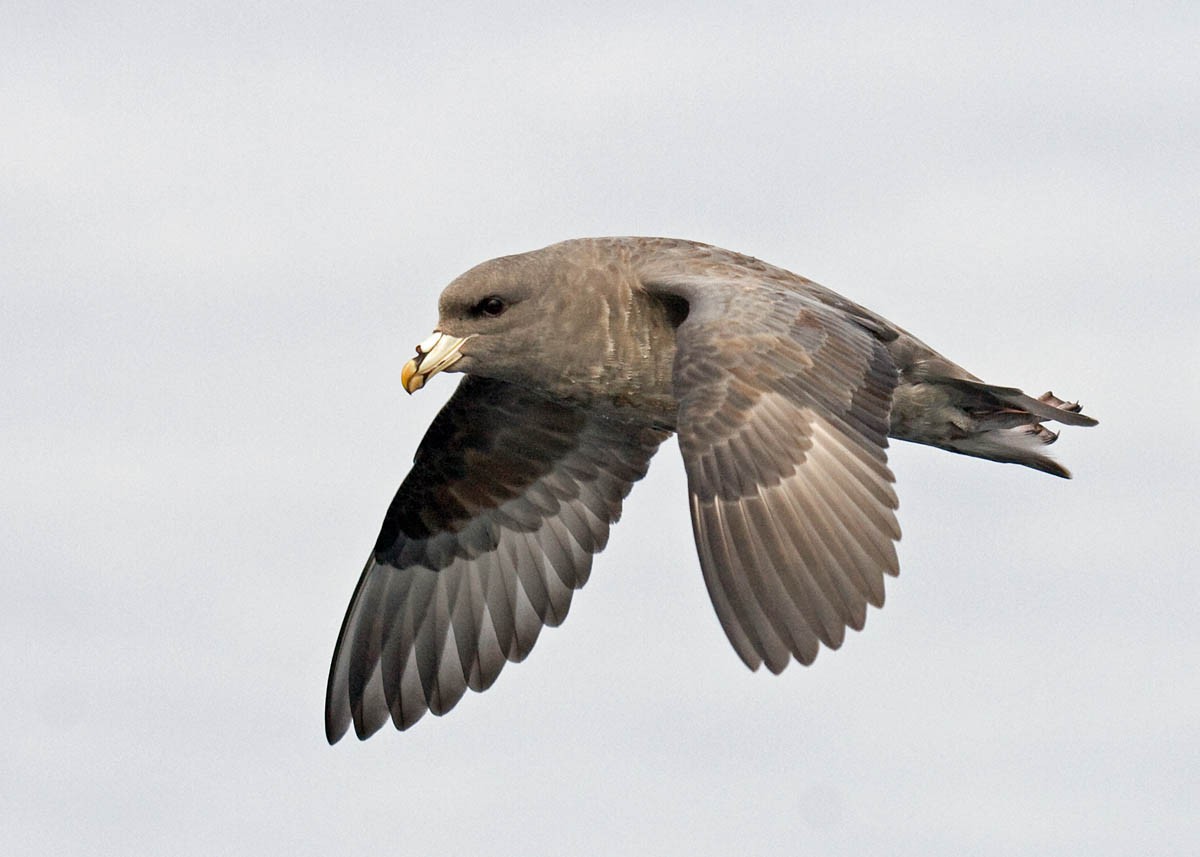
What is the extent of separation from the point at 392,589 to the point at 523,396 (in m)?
1.62

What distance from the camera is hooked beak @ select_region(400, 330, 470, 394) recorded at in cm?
1120

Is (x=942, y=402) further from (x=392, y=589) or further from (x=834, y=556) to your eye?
(x=392, y=589)

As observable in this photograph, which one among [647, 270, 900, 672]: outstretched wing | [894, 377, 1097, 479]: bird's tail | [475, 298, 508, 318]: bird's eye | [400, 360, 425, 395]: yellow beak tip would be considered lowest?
[647, 270, 900, 672]: outstretched wing

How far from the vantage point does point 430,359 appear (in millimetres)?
11367

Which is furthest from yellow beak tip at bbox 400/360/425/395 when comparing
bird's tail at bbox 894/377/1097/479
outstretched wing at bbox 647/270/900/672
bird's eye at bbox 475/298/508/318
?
bird's tail at bbox 894/377/1097/479

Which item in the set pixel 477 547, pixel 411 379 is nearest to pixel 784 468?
pixel 411 379

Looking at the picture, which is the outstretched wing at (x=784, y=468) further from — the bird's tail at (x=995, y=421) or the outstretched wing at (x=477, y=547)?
the outstretched wing at (x=477, y=547)

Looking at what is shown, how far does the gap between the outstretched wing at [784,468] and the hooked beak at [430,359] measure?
1.52 m

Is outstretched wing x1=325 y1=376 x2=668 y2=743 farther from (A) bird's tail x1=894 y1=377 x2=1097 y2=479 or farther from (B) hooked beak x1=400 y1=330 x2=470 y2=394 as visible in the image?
(A) bird's tail x1=894 y1=377 x2=1097 y2=479

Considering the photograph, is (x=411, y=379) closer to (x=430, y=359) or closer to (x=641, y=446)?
(x=430, y=359)

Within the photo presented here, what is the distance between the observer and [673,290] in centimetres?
1104

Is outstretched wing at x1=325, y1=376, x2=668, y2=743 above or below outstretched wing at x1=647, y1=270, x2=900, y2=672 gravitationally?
above

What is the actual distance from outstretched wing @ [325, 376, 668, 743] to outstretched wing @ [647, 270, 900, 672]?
2.64 metres

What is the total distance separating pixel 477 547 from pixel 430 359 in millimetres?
2372
